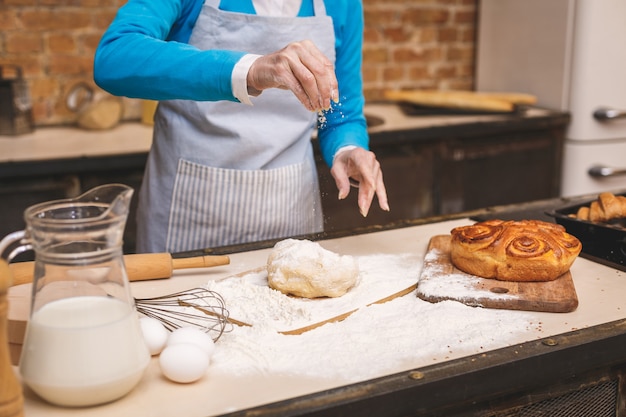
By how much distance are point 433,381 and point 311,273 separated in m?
0.37

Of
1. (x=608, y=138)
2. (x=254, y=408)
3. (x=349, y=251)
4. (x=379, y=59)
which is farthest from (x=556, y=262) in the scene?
(x=379, y=59)

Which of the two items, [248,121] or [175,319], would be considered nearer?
[175,319]

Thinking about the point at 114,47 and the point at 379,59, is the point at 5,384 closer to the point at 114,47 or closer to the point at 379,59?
the point at 114,47

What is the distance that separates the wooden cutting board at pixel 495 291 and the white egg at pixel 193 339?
1.46ft

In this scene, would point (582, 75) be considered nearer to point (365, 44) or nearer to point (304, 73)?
point (365, 44)

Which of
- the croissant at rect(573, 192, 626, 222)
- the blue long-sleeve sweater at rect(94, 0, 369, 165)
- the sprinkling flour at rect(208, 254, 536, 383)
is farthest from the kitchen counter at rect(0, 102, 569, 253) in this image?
the sprinkling flour at rect(208, 254, 536, 383)

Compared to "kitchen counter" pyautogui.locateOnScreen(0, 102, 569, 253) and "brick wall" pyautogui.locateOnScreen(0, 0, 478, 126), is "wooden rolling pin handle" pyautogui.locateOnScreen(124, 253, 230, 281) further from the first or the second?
"brick wall" pyautogui.locateOnScreen(0, 0, 478, 126)

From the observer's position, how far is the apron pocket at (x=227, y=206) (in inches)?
71.6

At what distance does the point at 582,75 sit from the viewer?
3109 millimetres

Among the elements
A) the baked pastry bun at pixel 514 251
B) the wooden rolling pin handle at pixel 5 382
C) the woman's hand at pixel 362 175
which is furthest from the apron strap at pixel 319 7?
the wooden rolling pin handle at pixel 5 382

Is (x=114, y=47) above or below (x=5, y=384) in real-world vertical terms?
above

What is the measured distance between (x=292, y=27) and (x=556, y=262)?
0.89 meters

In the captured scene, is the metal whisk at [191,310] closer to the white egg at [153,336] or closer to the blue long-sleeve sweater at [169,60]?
the white egg at [153,336]

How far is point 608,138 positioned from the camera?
321 cm
